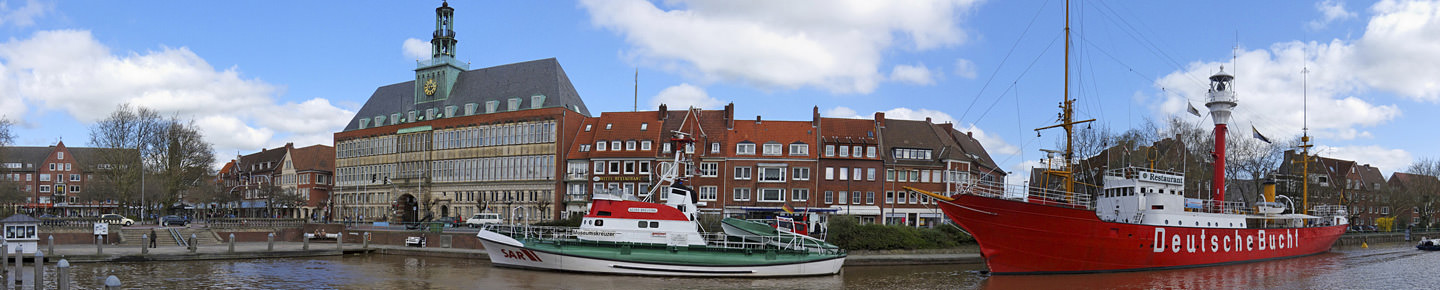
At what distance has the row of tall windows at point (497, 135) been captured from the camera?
6719cm

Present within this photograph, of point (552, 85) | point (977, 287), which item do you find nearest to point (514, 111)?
point (552, 85)

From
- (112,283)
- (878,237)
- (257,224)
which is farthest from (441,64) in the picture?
(112,283)

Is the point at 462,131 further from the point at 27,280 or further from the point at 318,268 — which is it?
the point at 27,280

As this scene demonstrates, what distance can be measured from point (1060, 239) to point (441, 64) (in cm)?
5557

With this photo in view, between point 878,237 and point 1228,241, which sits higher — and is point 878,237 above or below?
below

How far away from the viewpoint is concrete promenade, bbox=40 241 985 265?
3856 cm

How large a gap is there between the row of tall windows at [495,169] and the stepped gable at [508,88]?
14.0 feet

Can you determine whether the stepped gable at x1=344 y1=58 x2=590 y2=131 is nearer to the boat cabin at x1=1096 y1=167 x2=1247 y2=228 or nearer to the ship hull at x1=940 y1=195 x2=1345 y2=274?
the ship hull at x1=940 y1=195 x2=1345 y2=274

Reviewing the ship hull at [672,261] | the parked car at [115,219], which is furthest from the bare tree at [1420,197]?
the parked car at [115,219]

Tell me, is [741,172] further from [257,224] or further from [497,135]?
[257,224]

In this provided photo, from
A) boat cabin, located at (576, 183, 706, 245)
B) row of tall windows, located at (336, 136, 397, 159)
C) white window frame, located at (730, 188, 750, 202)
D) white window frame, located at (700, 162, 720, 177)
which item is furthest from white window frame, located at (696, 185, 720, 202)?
row of tall windows, located at (336, 136, 397, 159)

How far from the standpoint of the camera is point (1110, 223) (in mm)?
35438

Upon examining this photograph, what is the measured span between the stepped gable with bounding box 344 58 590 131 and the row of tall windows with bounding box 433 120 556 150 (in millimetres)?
1921

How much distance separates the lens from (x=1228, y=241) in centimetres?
4062
